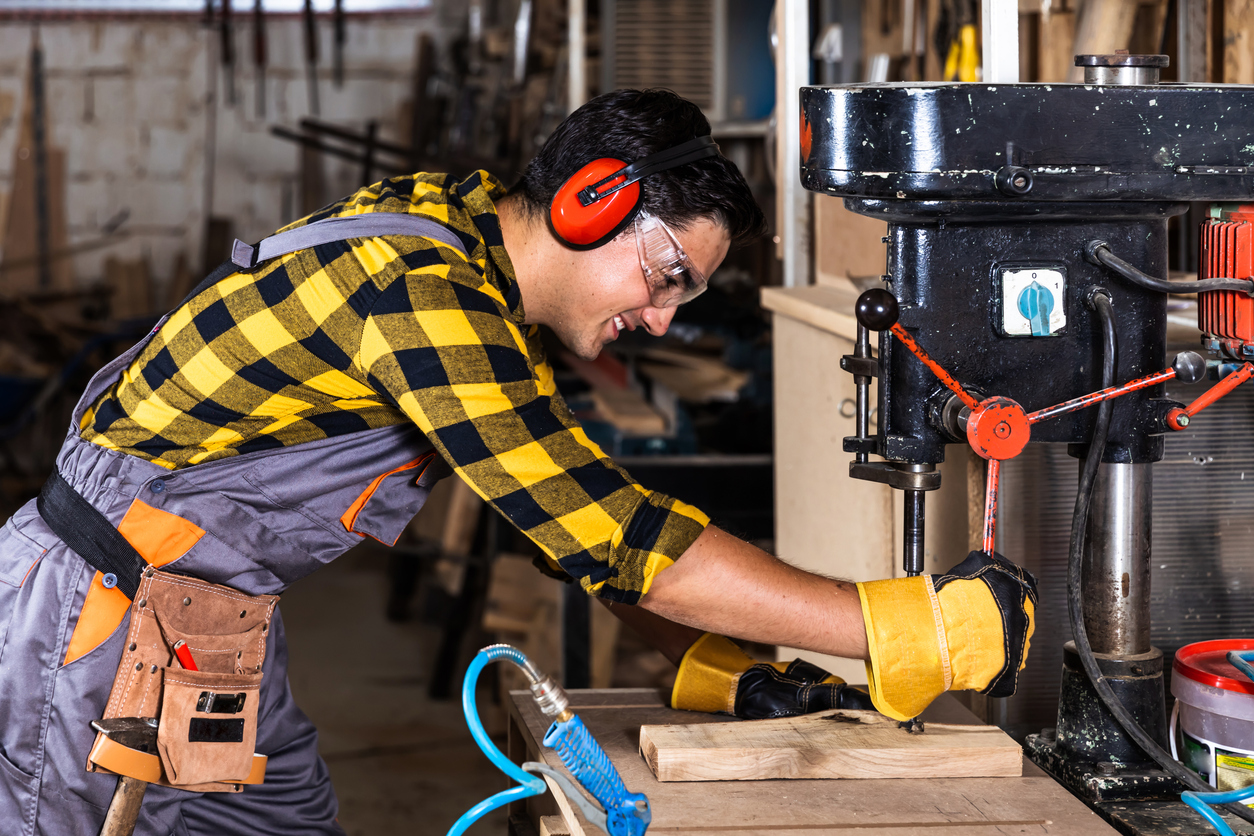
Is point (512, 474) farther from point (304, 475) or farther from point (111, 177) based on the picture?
point (111, 177)

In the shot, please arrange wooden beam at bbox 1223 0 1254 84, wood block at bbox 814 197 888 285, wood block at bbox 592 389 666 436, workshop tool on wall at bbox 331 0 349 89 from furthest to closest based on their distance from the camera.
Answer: workshop tool on wall at bbox 331 0 349 89
wood block at bbox 592 389 666 436
wood block at bbox 814 197 888 285
wooden beam at bbox 1223 0 1254 84

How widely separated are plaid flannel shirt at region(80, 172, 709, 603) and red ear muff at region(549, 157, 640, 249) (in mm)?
100

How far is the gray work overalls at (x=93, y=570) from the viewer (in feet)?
4.47

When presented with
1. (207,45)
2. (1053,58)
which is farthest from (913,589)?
(207,45)

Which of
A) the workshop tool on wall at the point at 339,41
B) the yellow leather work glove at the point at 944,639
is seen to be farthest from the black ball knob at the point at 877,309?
the workshop tool on wall at the point at 339,41

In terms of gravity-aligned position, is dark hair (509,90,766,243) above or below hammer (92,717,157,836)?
above

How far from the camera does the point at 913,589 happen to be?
111 cm

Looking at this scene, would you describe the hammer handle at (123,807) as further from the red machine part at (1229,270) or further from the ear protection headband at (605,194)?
the red machine part at (1229,270)

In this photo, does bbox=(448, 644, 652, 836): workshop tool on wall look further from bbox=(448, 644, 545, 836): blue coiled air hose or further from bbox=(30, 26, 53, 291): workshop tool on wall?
bbox=(30, 26, 53, 291): workshop tool on wall

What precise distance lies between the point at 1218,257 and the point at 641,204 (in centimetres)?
55

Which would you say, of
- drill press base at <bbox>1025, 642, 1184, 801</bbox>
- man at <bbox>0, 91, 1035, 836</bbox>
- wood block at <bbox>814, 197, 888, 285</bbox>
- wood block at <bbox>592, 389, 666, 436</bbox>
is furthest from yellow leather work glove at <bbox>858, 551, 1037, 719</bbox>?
wood block at <bbox>592, 389, 666, 436</bbox>

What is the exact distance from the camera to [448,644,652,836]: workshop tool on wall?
0.99 metres

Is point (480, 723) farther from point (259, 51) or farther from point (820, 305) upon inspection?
point (259, 51)

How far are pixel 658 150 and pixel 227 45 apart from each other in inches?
233
